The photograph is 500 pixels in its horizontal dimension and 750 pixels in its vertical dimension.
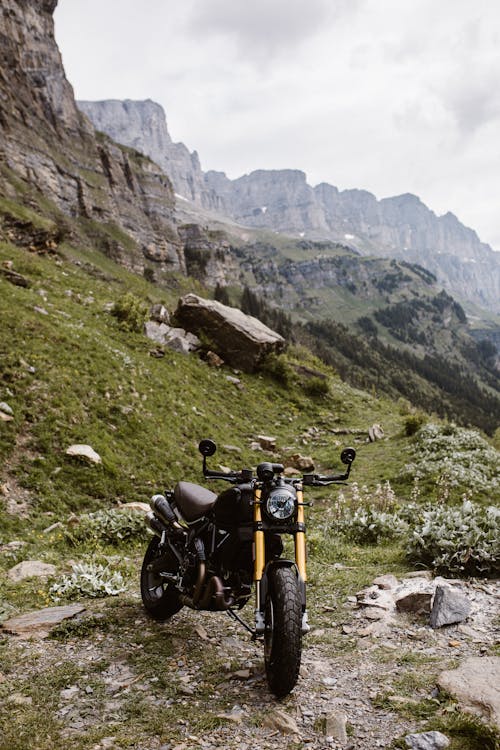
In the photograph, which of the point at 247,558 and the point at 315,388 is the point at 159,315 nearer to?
the point at 315,388

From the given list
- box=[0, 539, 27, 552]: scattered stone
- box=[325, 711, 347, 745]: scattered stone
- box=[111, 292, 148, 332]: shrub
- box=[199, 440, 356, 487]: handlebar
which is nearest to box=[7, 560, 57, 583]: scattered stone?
box=[0, 539, 27, 552]: scattered stone

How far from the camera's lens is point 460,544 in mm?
7922

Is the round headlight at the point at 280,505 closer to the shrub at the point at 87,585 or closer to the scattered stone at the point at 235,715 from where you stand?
the scattered stone at the point at 235,715

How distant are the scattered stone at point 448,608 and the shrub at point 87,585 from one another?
16.6 feet

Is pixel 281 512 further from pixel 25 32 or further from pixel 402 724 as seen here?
pixel 25 32

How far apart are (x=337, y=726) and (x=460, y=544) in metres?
4.69

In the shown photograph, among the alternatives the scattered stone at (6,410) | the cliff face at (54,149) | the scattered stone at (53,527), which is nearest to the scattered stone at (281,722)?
the scattered stone at (53,527)

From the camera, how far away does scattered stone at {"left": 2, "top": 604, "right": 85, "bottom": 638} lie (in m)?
6.22

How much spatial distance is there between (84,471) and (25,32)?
10109cm

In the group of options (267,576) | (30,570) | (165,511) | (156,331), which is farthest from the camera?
(156,331)

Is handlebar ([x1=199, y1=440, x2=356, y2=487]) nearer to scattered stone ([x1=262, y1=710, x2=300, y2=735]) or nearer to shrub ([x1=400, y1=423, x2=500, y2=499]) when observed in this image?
scattered stone ([x1=262, y1=710, x2=300, y2=735])

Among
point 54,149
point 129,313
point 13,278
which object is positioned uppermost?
point 54,149

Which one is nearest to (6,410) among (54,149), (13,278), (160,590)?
(160,590)

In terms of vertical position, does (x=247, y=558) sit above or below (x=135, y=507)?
above
